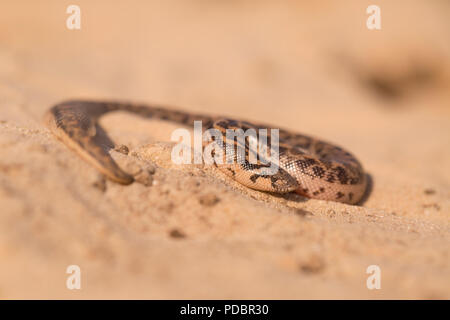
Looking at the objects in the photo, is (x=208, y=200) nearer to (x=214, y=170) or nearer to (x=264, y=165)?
(x=214, y=170)

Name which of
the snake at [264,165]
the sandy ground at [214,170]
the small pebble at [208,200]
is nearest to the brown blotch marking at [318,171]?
the snake at [264,165]

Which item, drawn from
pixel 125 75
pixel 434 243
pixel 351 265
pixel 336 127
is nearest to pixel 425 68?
pixel 336 127

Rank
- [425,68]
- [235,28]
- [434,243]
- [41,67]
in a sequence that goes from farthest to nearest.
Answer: [235,28]
[425,68]
[41,67]
[434,243]

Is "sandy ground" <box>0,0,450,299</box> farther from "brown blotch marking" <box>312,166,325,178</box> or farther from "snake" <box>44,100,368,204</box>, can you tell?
"brown blotch marking" <box>312,166,325,178</box>

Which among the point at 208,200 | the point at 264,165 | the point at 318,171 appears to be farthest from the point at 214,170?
the point at 318,171

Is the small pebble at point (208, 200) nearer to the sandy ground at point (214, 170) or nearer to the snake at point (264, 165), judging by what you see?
the sandy ground at point (214, 170)
